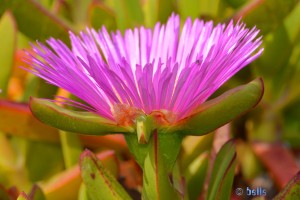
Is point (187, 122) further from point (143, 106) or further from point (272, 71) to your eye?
point (272, 71)

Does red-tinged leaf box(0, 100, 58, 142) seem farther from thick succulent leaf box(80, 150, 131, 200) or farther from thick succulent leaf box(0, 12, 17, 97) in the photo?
thick succulent leaf box(80, 150, 131, 200)

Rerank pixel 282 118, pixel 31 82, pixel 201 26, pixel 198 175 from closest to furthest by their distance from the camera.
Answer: pixel 201 26
pixel 198 175
pixel 31 82
pixel 282 118

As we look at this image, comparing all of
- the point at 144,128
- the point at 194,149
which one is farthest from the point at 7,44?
the point at 144,128

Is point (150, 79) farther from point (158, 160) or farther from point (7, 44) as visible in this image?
point (7, 44)

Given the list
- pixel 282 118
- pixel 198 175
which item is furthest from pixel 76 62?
pixel 282 118

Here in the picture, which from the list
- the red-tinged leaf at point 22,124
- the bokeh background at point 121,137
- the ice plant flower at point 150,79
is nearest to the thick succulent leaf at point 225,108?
the ice plant flower at point 150,79

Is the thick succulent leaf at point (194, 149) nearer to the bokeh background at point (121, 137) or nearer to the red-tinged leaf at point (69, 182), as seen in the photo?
the bokeh background at point (121, 137)

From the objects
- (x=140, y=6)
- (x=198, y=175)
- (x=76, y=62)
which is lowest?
(x=198, y=175)
